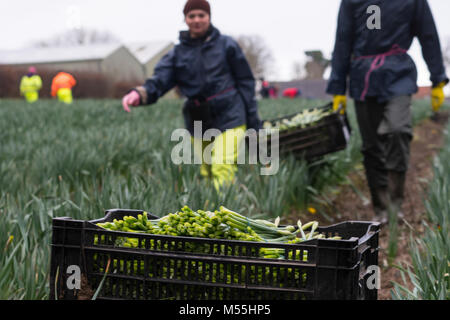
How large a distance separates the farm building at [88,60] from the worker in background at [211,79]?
34191 mm

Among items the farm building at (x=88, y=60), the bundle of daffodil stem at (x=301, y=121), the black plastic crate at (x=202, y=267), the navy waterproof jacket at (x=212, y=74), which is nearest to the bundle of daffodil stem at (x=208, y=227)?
the black plastic crate at (x=202, y=267)

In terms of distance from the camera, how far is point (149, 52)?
46.4 m

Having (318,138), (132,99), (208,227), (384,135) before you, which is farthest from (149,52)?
(208,227)

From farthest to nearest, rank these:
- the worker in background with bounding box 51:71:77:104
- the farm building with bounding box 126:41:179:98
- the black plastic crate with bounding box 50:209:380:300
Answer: the farm building with bounding box 126:41:179:98
the worker in background with bounding box 51:71:77:104
the black plastic crate with bounding box 50:209:380:300

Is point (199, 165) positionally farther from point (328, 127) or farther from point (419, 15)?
point (419, 15)

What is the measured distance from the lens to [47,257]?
1.69 metres

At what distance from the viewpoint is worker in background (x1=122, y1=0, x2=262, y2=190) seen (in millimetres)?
3201

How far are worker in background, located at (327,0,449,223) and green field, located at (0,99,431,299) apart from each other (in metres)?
0.50

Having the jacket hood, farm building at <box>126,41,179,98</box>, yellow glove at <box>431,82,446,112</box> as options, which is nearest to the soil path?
yellow glove at <box>431,82,446,112</box>

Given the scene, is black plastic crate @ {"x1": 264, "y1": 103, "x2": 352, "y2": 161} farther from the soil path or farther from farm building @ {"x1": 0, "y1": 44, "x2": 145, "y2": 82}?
farm building @ {"x1": 0, "y1": 44, "x2": 145, "y2": 82}

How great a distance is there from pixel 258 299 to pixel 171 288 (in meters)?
0.18

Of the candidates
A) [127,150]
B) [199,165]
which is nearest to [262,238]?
[199,165]

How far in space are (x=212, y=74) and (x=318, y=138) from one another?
2.59ft

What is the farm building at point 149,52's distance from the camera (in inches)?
1729
